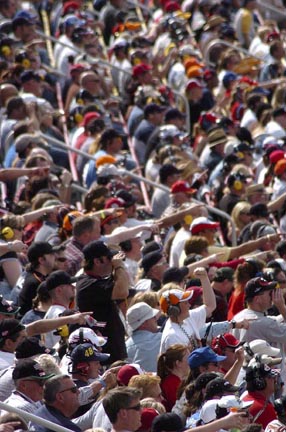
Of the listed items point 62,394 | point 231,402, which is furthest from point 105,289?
point 231,402

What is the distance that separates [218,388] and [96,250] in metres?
2.13

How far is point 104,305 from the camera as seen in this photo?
11.5 m

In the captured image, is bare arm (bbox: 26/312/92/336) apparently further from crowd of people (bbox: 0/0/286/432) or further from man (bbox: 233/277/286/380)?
man (bbox: 233/277/286/380)

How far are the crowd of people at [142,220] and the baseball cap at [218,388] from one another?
1cm

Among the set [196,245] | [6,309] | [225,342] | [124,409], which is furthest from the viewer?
[196,245]

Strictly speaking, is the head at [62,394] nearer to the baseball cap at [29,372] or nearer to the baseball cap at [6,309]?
the baseball cap at [29,372]

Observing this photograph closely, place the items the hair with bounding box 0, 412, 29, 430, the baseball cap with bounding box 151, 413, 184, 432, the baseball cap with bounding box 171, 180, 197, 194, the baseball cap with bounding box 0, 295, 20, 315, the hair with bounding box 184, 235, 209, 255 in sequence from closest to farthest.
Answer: the hair with bounding box 0, 412, 29, 430 → the baseball cap with bounding box 151, 413, 184, 432 → the baseball cap with bounding box 0, 295, 20, 315 → the hair with bounding box 184, 235, 209, 255 → the baseball cap with bounding box 171, 180, 197, 194

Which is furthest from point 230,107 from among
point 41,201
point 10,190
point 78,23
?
point 41,201

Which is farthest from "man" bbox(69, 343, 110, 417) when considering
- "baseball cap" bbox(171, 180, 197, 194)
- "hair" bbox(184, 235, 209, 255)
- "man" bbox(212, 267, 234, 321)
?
"baseball cap" bbox(171, 180, 197, 194)

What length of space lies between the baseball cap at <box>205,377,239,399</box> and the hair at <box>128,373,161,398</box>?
382 millimetres

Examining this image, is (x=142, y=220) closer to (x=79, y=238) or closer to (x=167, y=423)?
(x=79, y=238)

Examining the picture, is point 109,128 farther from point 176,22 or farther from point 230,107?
point 176,22

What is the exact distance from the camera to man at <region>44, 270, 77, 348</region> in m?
11.5

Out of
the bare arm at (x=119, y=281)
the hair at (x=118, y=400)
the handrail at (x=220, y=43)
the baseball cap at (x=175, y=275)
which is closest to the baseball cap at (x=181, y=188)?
the baseball cap at (x=175, y=275)
